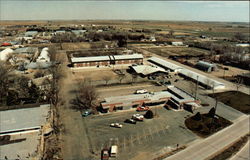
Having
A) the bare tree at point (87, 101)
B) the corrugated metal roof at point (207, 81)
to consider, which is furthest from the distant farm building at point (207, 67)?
the bare tree at point (87, 101)

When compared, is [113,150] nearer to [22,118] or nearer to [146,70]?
[22,118]

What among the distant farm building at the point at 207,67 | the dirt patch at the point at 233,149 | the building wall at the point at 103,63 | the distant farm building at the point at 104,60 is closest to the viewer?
the dirt patch at the point at 233,149

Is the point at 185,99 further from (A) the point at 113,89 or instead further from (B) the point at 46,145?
(B) the point at 46,145

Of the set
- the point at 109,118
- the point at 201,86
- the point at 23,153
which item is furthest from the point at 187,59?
the point at 23,153

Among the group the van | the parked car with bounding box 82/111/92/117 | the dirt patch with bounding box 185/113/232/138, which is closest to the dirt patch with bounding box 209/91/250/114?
the dirt patch with bounding box 185/113/232/138

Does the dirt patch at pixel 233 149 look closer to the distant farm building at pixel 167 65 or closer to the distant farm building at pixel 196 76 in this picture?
the distant farm building at pixel 196 76
